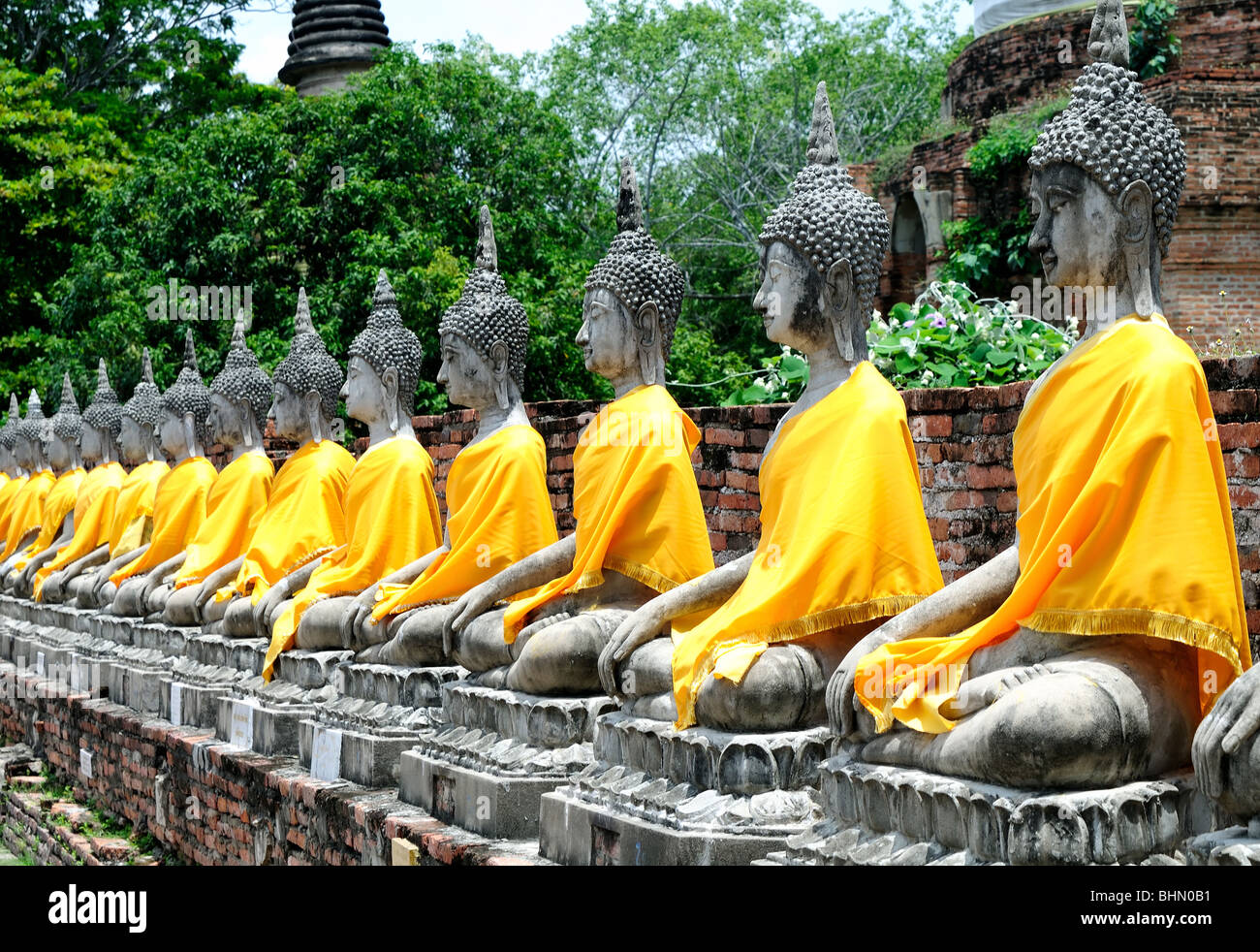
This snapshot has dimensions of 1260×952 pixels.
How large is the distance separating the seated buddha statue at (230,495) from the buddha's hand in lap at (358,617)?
2297 millimetres

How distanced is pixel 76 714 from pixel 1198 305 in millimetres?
9546

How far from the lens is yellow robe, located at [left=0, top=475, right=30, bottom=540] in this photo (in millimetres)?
16703

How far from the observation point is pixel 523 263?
16.5 meters

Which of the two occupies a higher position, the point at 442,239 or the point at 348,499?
the point at 442,239

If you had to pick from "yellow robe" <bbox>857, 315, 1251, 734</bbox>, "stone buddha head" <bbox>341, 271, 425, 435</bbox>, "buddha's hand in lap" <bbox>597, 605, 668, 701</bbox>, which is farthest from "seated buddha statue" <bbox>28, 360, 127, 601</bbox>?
"yellow robe" <bbox>857, 315, 1251, 734</bbox>

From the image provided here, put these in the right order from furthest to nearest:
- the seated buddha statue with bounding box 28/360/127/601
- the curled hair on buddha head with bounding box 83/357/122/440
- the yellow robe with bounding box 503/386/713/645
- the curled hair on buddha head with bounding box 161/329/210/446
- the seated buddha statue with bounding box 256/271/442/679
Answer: the curled hair on buddha head with bounding box 83/357/122/440
the seated buddha statue with bounding box 28/360/127/601
the curled hair on buddha head with bounding box 161/329/210/446
the seated buddha statue with bounding box 256/271/442/679
the yellow robe with bounding box 503/386/713/645

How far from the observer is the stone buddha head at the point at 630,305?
20.5 feet

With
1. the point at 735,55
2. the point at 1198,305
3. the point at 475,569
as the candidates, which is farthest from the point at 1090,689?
the point at 735,55

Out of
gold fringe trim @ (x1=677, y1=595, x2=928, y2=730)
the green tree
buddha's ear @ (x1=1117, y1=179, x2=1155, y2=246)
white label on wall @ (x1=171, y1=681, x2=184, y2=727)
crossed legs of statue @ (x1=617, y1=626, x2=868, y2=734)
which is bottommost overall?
white label on wall @ (x1=171, y1=681, x2=184, y2=727)

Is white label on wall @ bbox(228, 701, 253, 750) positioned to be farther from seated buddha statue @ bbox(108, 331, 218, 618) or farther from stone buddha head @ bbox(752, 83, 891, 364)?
stone buddha head @ bbox(752, 83, 891, 364)

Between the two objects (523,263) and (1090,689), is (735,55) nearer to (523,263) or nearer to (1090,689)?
(523,263)

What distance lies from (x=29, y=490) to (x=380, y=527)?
30.9 ft

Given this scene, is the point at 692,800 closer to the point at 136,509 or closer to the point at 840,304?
the point at 840,304

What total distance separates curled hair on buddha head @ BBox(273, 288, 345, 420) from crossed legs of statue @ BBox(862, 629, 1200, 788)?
607 cm
